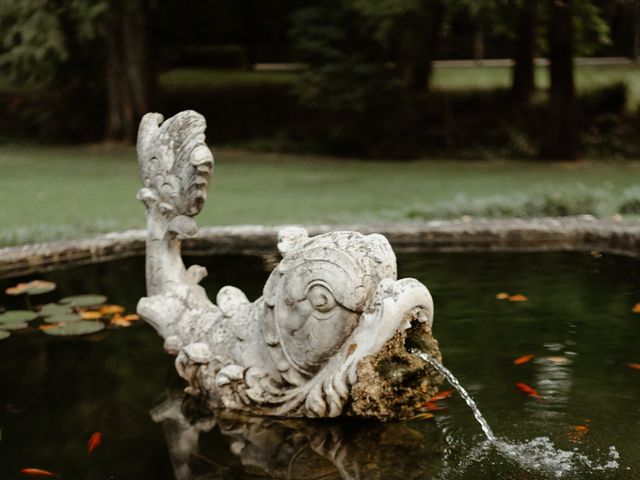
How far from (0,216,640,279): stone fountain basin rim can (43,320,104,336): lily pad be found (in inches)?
70.9

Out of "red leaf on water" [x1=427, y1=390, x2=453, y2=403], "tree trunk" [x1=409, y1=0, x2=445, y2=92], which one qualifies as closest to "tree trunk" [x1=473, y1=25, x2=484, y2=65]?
"tree trunk" [x1=409, y1=0, x2=445, y2=92]

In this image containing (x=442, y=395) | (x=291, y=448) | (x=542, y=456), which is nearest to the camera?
(x=542, y=456)

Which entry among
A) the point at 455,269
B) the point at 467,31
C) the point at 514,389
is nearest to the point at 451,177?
the point at 455,269

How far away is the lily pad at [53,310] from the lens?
257 inches

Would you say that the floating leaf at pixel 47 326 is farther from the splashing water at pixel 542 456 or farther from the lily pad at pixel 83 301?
the splashing water at pixel 542 456

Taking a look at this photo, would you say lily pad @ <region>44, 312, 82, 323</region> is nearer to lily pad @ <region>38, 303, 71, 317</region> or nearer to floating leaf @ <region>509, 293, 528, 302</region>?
lily pad @ <region>38, 303, 71, 317</region>

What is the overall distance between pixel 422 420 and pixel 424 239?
3956 mm

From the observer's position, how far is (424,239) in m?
8.45

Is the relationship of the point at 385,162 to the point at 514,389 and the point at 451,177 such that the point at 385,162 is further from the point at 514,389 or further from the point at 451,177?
the point at 514,389

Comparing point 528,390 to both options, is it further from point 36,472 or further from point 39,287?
point 39,287

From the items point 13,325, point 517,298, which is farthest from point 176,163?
point 517,298

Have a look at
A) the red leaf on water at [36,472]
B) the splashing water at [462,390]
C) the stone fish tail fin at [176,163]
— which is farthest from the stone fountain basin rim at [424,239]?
the red leaf on water at [36,472]

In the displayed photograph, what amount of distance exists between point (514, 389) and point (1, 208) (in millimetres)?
8870

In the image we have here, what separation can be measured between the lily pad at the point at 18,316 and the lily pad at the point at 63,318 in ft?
0.38
